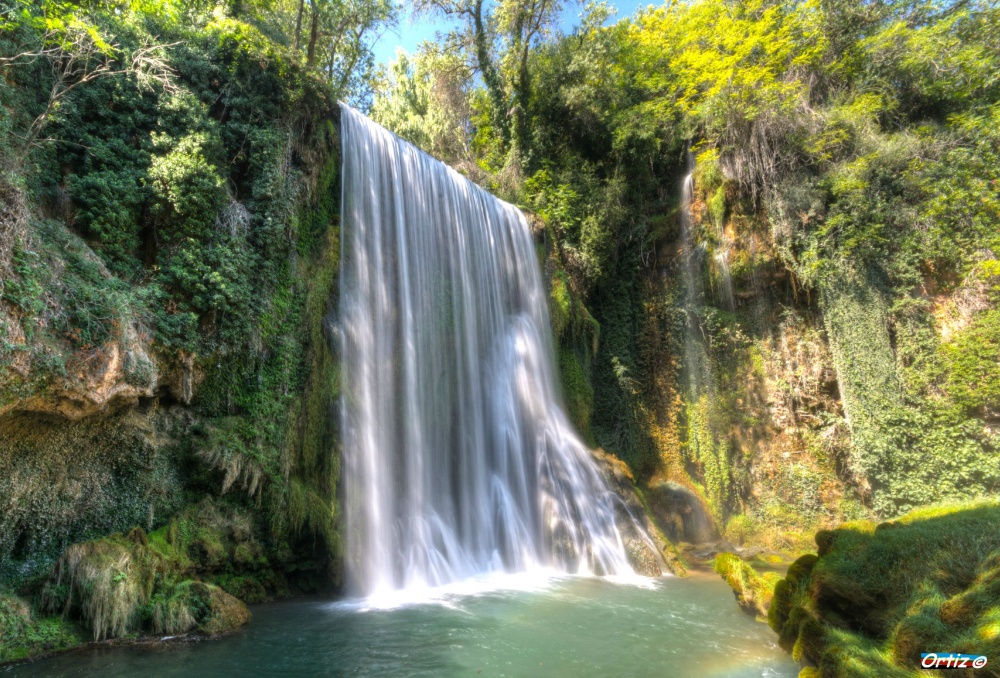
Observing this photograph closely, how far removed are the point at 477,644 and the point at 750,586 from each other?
3872 millimetres

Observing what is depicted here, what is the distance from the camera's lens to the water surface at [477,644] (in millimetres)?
5039

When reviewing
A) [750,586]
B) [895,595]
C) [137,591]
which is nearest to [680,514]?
[750,586]

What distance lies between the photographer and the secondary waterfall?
9.20m

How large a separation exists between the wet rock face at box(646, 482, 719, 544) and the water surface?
5497mm

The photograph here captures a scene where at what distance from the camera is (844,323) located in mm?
13633

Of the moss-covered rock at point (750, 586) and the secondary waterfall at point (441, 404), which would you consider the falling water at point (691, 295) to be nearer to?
the secondary waterfall at point (441, 404)

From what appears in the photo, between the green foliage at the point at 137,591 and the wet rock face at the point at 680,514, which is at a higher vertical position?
the green foliage at the point at 137,591

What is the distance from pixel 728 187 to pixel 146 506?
15.8 metres

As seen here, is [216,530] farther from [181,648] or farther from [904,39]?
[904,39]

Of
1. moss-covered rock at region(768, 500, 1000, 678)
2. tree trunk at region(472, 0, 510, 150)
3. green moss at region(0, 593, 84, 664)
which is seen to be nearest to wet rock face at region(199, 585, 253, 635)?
green moss at region(0, 593, 84, 664)

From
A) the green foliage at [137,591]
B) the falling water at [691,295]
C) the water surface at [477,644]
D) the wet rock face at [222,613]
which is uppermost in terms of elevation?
the falling water at [691,295]

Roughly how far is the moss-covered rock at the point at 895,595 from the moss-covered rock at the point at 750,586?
939 millimetres

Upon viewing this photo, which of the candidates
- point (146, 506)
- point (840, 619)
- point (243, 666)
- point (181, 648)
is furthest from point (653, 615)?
point (146, 506)

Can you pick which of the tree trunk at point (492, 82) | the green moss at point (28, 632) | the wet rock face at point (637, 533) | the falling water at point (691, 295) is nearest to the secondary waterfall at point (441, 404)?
the wet rock face at point (637, 533)
